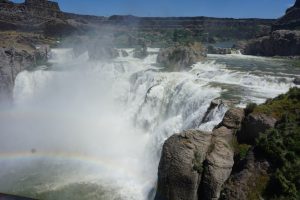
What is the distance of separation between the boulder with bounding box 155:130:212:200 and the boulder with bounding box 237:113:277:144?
1408mm

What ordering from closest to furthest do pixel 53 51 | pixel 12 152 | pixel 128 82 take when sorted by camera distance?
pixel 12 152, pixel 128 82, pixel 53 51

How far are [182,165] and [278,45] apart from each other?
136ft

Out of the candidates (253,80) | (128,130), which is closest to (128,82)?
(128,130)

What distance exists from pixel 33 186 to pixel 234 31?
342 ft

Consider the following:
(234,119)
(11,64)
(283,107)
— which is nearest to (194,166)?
(234,119)

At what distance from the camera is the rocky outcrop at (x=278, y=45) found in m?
48.5

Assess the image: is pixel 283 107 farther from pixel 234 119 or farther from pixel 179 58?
pixel 179 58

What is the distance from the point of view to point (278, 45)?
5000 cm

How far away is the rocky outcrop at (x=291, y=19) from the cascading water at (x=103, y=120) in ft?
141

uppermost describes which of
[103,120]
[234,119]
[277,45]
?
[277,45]

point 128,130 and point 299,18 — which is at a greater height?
point 299,18

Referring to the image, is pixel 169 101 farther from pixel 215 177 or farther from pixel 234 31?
pixel 234 31

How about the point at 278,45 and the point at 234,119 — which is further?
the point at 278,45

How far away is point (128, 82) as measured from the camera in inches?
1259
